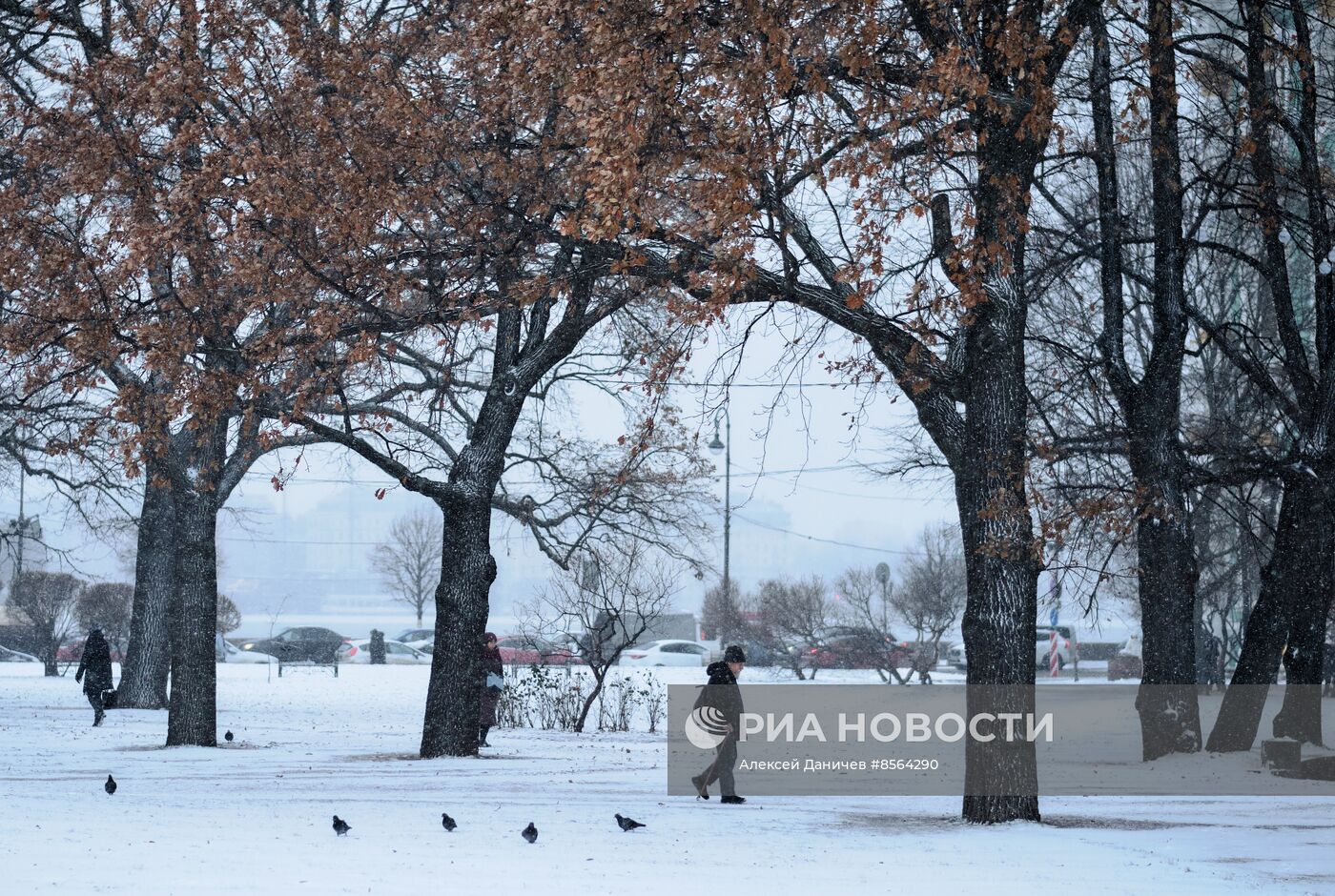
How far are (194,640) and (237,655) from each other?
40295mm

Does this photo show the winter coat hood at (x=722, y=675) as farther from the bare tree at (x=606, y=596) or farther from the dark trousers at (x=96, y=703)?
the dark trousers at (x=96, y=703)

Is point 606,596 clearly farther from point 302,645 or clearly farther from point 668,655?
point 668,655

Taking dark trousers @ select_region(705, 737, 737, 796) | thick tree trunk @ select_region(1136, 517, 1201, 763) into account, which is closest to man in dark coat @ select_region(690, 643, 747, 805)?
dark trousers @ select_region(705, 737, 737, 796)

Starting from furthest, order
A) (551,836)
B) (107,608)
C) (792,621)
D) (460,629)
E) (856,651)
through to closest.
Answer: (107,608), (792,621), (856,651), (460,629), (551,836)

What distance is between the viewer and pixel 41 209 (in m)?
13.8

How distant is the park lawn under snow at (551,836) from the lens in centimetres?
852

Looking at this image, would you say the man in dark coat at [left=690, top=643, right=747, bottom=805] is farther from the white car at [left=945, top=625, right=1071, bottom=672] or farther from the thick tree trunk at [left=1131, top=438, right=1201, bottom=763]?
the white car at [left=945, top=625, right=1071, bottom=672]

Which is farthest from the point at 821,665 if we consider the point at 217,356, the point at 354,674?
the point at 217,356

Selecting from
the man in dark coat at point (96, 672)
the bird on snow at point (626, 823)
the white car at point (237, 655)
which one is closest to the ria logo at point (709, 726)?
the bird on snow at point (626, 823)

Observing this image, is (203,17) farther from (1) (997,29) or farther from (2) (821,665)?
(2) (821,665)

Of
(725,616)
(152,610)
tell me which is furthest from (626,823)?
(725,616)

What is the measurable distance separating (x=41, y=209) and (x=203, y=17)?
98.8 inches

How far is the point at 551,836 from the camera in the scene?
10.3 metres

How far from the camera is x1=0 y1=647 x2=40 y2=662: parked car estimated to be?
48.9m
